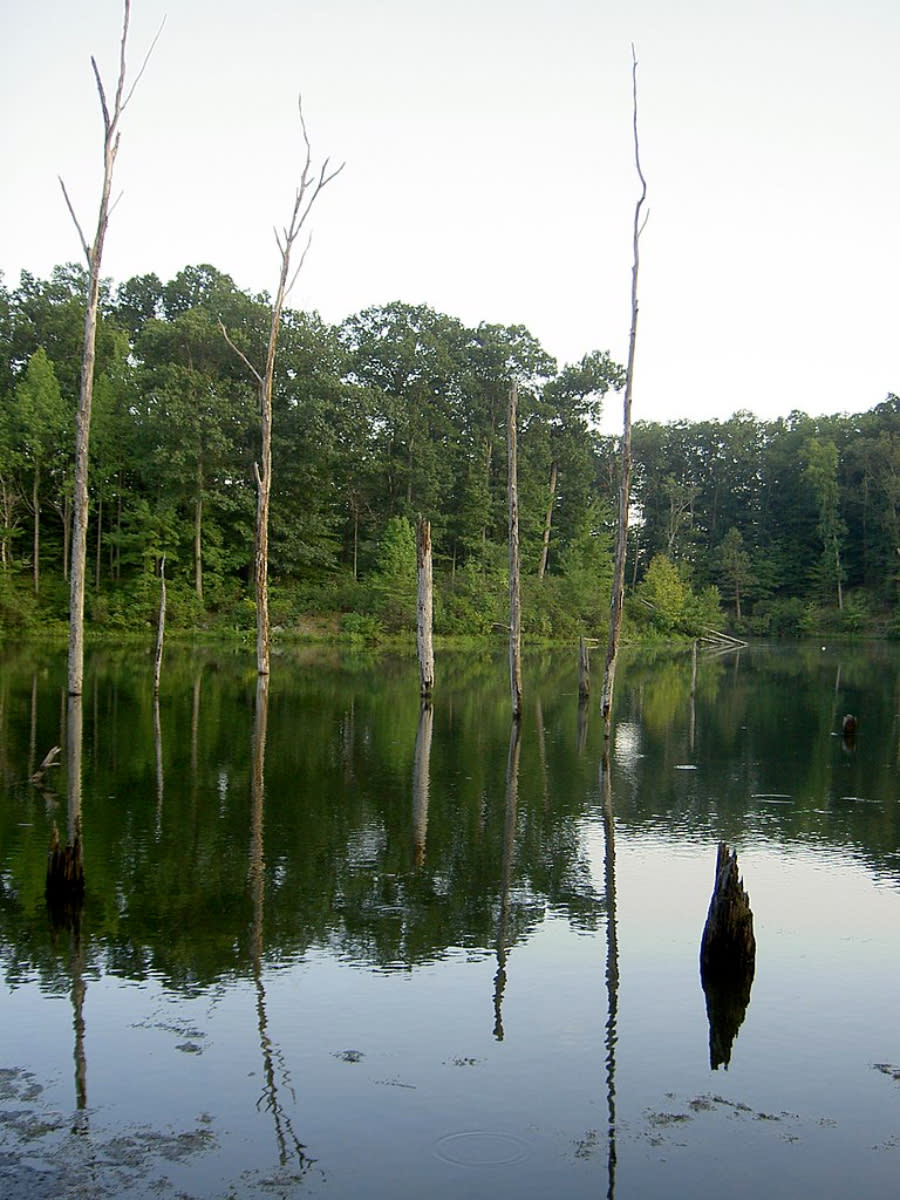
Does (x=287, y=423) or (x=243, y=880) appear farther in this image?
(x=287, y=423)

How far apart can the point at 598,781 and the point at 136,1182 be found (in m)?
12.5

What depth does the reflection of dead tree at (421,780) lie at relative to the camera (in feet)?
40.1

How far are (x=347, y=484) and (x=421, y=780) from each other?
44.1 m

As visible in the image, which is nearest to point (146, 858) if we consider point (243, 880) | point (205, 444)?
point (243, 880)

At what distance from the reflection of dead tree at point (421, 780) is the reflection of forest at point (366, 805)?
0.10 metres

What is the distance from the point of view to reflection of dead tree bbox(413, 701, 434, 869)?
482 inches

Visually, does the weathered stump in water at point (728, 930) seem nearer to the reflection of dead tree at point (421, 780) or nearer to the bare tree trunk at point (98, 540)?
the reflection of dead tree at point (421, 780)

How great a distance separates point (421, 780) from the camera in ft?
54.4

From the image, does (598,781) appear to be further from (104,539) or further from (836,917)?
(104,539)

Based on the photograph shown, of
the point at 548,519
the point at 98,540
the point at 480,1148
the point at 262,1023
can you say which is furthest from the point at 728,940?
the point at 548,519

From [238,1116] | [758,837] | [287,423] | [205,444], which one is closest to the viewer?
[238,1116]

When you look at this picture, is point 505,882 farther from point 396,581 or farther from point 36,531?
point 396,581

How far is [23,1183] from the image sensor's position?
16.8 ft

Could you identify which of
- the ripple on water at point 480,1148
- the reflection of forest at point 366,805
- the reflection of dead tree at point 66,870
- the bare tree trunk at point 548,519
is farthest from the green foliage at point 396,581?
the ripple on water at point 480,1148
